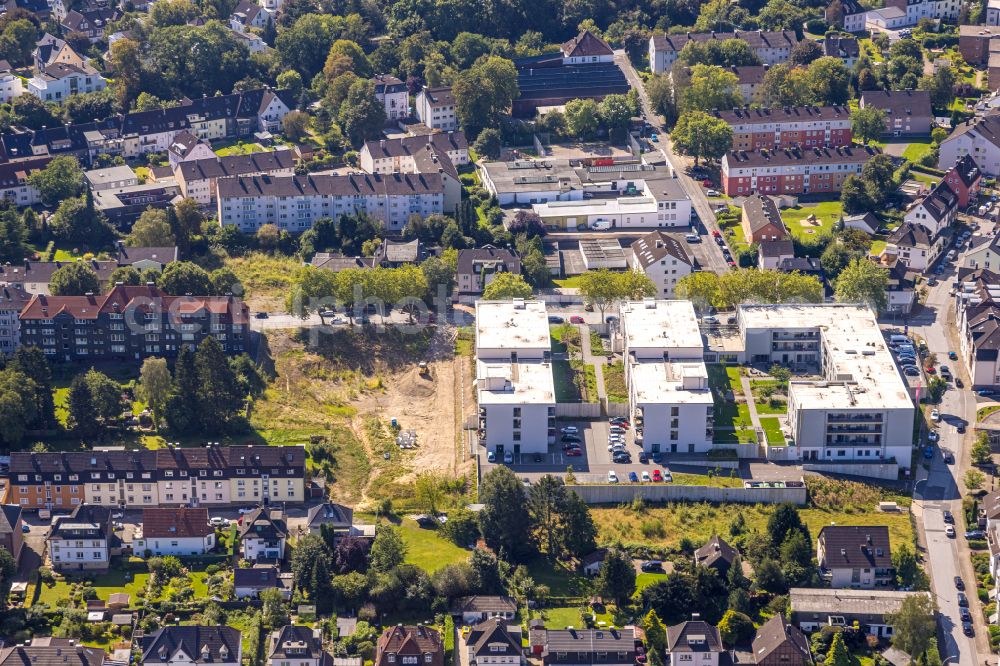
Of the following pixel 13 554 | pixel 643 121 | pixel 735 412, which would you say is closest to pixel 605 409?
pixel 735 412

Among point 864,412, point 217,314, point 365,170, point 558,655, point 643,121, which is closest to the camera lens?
point 558,655

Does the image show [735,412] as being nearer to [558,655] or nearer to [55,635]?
[558,655]

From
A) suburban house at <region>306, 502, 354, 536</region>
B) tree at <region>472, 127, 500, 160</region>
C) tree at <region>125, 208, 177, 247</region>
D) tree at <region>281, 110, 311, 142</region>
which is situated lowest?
suburban house at <region>306, 502, 354, 536</region>

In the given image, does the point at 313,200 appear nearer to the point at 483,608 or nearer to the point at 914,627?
the point at 483,608

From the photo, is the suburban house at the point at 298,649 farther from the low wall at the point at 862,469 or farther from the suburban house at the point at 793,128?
the suburban house at the point at 793,128

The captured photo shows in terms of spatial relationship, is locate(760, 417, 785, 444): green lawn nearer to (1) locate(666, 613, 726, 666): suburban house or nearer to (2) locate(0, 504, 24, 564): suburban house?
(1) locate(666, 613, 726, 666): suburban house

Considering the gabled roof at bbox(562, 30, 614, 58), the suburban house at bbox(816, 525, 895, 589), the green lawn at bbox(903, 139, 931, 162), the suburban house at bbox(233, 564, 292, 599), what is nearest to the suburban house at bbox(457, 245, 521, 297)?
the suburban house at bbox(233, 564, 292, 599)

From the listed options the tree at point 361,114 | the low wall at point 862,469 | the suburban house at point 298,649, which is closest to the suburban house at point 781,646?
the low wall at point 862,469
